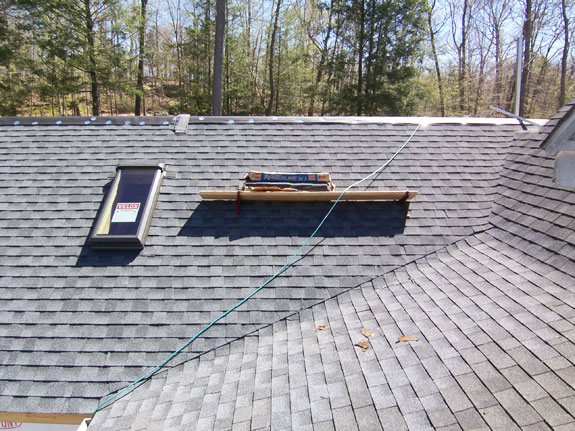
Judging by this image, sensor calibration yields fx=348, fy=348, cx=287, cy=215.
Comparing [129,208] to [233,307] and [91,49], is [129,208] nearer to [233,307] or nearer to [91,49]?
[233,307]

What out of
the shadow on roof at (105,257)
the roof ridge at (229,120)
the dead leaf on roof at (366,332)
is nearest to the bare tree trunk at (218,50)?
the roof ridge at (229,120)

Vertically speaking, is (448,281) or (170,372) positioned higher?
(448,281)

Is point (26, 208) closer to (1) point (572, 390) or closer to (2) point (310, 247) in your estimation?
(2) point (310, 247)

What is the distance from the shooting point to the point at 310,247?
4117 millimetres

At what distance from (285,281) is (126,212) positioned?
224 cm

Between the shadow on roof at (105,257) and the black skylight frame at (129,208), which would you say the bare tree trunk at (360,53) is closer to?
the black skylight frame at (129,208)

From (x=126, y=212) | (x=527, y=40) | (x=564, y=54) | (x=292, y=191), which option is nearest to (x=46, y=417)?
(x=126, y=212)

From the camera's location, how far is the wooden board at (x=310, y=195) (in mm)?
4383

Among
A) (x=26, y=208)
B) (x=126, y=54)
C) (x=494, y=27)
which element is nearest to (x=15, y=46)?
(x=126, y=54)

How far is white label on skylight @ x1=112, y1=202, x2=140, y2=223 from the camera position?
432cm

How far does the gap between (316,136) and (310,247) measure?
87.8 inches

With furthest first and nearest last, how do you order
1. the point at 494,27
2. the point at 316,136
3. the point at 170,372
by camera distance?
the point at 494,27 → the point at 316,136 → the point at 170,372

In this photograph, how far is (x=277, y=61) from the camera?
23359 millimetres

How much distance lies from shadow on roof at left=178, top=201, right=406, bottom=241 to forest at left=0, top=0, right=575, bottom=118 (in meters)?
11.9
